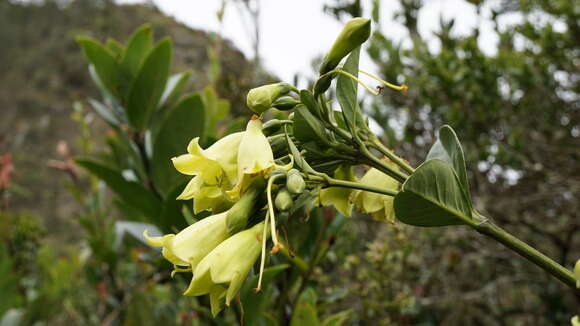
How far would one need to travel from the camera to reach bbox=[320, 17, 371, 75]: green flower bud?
560 mm

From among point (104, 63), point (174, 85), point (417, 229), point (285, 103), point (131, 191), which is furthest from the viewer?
point (417, 229)

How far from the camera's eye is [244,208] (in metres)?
0.53

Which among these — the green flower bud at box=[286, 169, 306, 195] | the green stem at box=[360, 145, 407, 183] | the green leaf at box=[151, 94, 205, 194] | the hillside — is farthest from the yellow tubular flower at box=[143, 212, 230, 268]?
the hillside

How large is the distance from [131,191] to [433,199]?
0.75 m

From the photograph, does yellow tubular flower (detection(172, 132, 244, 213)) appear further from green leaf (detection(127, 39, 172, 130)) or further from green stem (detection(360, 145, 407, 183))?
green leaf (detection(127, 39, 172, 130))

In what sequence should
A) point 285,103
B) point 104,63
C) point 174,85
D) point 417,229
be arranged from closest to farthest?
point 285,103 < point 104,63 < point 174,85 < point 417,229

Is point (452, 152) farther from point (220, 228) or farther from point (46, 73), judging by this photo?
point (46, 73)

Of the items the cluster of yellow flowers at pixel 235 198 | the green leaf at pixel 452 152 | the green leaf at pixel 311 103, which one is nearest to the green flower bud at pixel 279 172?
the cluster of yellow flowers at pixel 235 198

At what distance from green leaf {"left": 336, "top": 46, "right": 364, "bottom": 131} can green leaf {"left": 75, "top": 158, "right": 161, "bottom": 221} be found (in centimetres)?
61

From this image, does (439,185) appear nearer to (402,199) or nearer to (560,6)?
(402,199)

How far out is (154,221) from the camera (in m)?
1.07

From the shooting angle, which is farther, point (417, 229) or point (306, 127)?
point (417, 229)

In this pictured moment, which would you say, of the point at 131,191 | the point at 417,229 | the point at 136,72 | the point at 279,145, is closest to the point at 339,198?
the point at 279,145

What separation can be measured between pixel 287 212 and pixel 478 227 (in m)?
0.24
